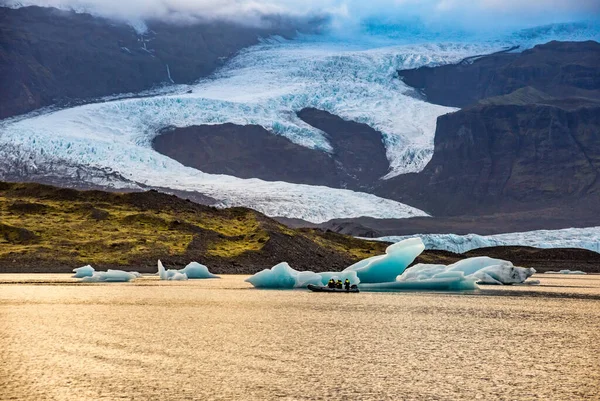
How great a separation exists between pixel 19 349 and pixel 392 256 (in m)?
37.9

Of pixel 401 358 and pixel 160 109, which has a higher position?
pixel 160 109

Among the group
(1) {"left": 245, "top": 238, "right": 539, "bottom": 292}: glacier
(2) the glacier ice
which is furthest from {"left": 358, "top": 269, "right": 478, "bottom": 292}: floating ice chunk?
(2) the glacier ice

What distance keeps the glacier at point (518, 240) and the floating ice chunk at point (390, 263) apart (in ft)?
230

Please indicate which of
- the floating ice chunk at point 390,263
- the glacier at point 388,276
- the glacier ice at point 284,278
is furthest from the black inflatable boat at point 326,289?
the floating ice chunk at point 390,263

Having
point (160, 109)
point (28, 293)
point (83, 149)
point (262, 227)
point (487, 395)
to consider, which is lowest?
point (487, 395)

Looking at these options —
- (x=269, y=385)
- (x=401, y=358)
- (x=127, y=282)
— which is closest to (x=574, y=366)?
(x=401, y=358)

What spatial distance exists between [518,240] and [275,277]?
96306 millimetres

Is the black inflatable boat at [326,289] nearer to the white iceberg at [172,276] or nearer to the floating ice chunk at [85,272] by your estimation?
the white iceberg at [172,276]

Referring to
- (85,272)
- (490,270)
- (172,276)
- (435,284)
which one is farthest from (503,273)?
(85,272)

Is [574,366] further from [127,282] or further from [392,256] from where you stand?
[127,282]

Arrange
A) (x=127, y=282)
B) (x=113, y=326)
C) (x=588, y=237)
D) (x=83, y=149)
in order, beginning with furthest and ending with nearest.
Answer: (x=83, y=149)
(x=588, y=237)
(x=127, y=282)
(x=113, y=326)

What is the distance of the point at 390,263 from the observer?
207 ft

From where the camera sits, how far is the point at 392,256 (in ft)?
203

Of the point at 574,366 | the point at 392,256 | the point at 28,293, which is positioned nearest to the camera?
the point at 574,366
